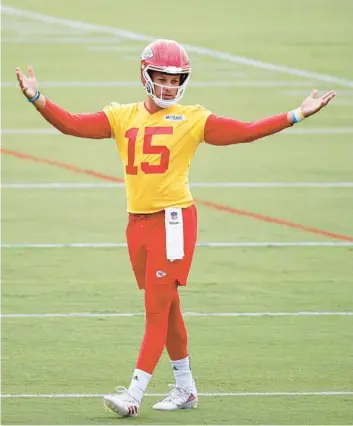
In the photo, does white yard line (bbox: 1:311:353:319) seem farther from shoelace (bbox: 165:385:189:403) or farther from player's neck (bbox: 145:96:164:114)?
player's neck (bbox: 145:96:164:114)

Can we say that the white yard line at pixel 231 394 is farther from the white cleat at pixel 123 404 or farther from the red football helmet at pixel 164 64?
the red football helmet at pixel 164 64

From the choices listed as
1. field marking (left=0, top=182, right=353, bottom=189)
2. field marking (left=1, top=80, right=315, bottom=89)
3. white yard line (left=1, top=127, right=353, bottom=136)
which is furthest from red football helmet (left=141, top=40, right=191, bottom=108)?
field marking (left=1, top=80, right=315, bottom=89)

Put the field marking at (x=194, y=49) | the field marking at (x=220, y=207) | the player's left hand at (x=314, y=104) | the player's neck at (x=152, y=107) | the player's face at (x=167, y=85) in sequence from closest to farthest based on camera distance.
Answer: the player's left hand at (x=314, y=104), the player's face at (x=167, y=85), the player's neck at (x=152, y=107), the field marking at (x=220, y=207), the field marking at (x=194, y=49)

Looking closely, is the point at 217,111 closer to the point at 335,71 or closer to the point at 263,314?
the point at 335,71

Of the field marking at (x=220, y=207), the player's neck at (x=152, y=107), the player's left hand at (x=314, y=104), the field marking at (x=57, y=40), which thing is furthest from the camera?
the field marking at (x=57, y=40)

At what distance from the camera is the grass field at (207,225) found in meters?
10.7

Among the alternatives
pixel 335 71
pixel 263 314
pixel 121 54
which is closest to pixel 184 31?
pixel 121 54

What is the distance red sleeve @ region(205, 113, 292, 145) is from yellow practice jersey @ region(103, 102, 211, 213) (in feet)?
0.23

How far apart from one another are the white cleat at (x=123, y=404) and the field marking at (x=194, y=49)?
12.0 metres

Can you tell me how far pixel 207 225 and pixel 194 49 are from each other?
25.7 feet

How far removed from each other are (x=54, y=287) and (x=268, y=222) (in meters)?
3.05

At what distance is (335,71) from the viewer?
2177cm

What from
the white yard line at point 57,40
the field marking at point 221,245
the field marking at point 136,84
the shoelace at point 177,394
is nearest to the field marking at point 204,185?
the field marking at point 221,245

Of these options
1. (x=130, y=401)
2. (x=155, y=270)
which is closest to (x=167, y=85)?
(x=155, y=270)
